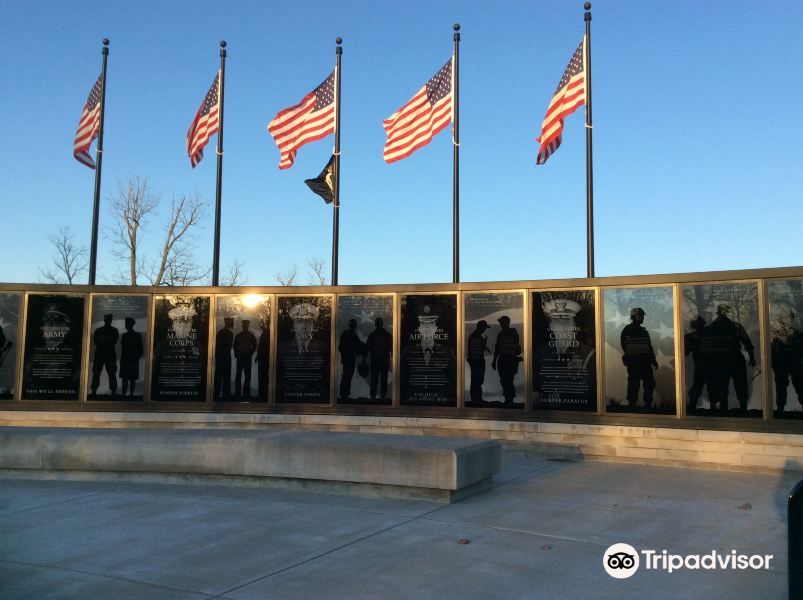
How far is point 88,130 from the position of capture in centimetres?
1667

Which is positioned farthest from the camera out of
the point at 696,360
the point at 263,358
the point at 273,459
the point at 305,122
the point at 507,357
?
the point at 305,122

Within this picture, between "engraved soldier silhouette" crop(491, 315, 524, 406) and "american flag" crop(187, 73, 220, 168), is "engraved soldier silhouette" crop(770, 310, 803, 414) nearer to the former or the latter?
"engraved soldier silhouette" crop(491, 315, 524, 406)

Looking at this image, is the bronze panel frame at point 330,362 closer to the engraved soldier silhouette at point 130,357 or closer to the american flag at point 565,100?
the engraved soldier silhouette at point 130,357

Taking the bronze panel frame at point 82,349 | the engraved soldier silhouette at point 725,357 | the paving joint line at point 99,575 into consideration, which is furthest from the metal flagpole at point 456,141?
the paving joint line at point 99,575

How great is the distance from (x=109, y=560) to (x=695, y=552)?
16.7ft

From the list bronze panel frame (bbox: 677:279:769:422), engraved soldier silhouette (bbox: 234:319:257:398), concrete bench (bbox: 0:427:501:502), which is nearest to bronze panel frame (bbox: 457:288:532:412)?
bronze panel frame (bbox: 677:279:769:422)

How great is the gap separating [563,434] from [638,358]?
1.86 metres

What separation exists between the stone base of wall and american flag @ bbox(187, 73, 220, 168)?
670 cm

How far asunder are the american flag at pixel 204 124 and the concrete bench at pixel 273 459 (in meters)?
8.65

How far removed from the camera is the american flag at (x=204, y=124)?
16.3 metres

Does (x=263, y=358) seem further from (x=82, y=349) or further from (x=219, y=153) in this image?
(x=219, y=153)

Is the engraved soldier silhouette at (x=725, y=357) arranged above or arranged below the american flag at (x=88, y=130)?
below

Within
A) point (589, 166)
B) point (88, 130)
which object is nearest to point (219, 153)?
point (88, 130)

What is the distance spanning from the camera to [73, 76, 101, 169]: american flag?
Result: 16547mm
